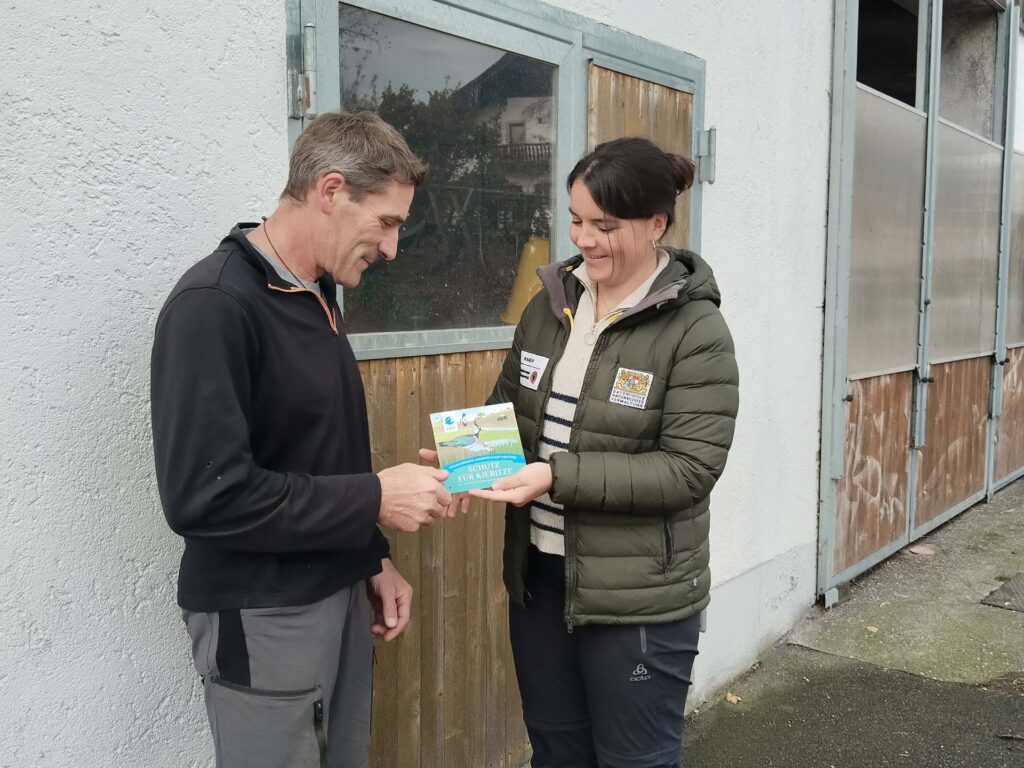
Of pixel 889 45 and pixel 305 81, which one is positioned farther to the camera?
pixel 889 45

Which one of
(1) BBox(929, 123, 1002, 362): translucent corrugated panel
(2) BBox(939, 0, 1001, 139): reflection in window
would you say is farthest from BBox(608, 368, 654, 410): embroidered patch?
(2) BBox(939, 0, 1001, 139): reflection in window

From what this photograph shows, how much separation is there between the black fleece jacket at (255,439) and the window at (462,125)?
676 mm

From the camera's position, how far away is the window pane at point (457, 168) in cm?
254

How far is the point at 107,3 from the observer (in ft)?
6.15

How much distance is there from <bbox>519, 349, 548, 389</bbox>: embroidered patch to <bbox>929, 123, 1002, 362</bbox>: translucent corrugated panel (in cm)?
466

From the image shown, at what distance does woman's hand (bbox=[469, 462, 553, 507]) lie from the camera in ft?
6.66

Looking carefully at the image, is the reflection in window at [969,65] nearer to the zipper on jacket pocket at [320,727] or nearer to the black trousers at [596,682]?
the black trousers at [596,682]

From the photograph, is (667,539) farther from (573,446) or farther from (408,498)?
(408,498)

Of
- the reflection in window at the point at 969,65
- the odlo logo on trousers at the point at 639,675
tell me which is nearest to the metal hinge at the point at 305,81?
the odlo logo on trousers at the point at 639,675

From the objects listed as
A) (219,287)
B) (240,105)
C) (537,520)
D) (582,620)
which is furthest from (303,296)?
(582,620)

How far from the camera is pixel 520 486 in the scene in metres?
2.04

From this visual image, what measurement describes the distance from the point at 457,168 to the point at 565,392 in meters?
0.91

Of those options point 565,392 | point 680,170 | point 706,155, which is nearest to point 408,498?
point 565,392

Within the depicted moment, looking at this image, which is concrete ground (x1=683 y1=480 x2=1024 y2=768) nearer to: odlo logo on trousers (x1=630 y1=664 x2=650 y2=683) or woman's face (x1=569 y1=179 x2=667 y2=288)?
odlo logo on trousers (x1=630 y1=664 x2=650 y2=683)
